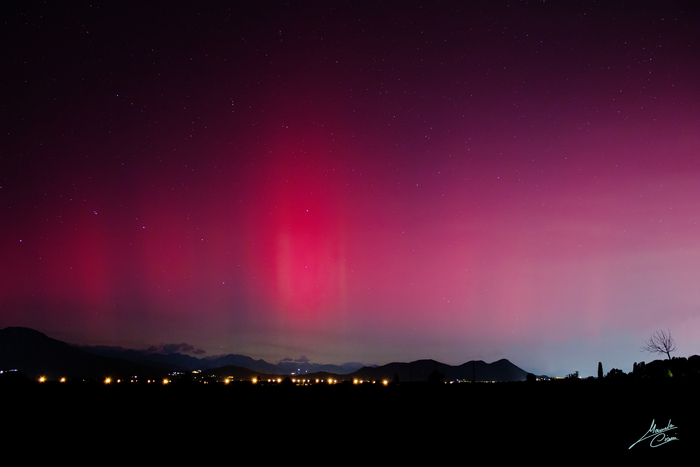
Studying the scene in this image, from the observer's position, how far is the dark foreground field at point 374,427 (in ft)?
48.5

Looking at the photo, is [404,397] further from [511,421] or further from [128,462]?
[128,462]

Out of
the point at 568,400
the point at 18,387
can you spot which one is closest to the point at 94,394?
the point at 18,387

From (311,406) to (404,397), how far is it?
6.48m

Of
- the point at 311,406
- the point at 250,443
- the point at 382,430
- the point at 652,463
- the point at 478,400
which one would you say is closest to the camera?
the point at 652,463

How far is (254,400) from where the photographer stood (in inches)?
962

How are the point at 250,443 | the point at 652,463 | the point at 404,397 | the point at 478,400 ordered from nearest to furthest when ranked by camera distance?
the point at 652,463, the point at 250,443, the point at 478,400, the point at 404,397

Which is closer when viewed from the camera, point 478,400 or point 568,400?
point 568,400

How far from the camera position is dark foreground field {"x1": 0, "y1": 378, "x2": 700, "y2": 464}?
1477cm

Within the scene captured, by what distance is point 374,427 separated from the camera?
57.7 feet

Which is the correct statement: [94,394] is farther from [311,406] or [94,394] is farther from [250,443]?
[250,443]
